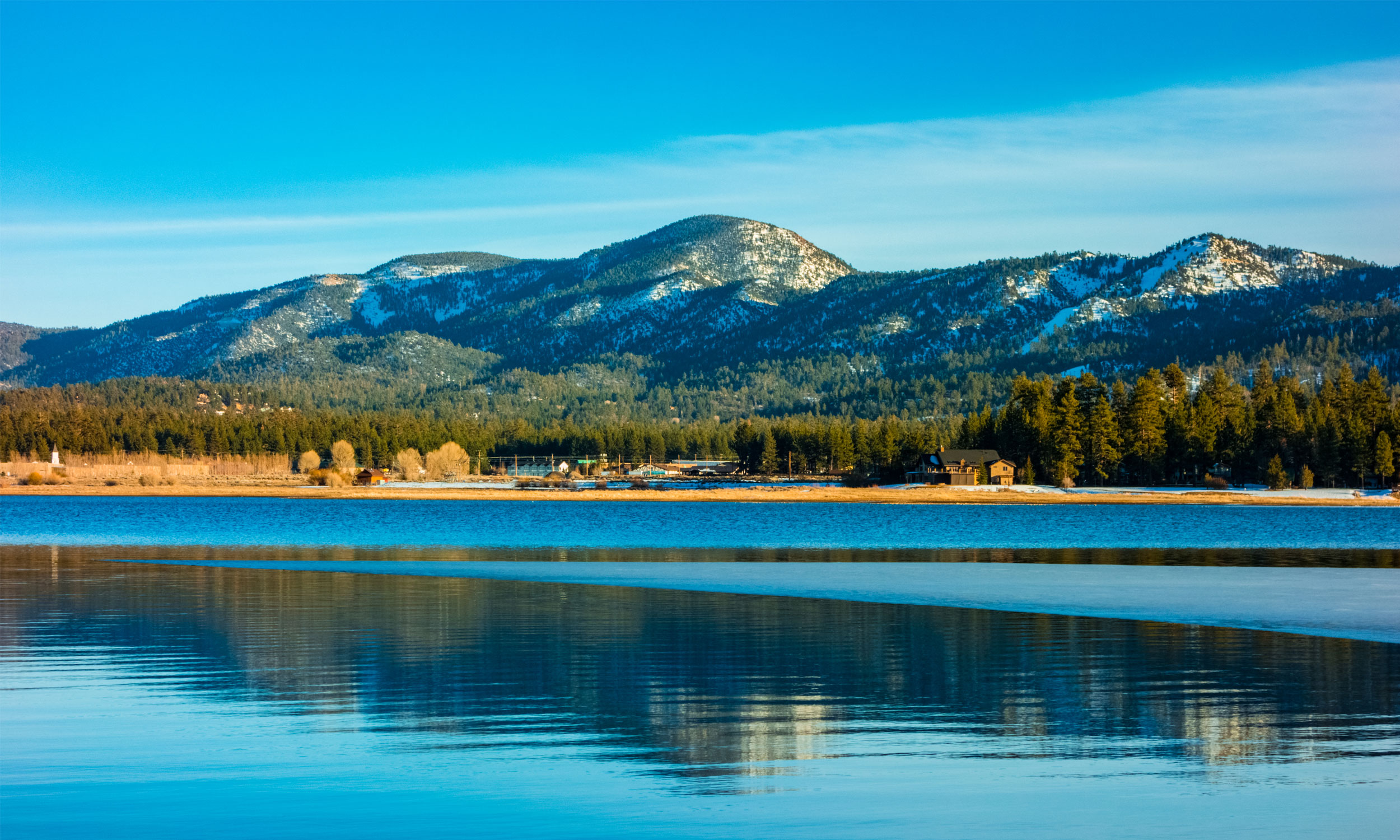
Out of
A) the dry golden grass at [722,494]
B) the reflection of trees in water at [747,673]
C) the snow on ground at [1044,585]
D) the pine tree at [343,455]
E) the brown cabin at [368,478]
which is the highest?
the pine tree at [343,455]

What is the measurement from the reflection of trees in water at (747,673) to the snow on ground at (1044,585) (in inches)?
70.5

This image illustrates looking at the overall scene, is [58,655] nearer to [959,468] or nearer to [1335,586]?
[1335,586]

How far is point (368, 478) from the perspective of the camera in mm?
176750

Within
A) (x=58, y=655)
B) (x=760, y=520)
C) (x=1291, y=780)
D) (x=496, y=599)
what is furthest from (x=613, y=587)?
(x=760, y=520)

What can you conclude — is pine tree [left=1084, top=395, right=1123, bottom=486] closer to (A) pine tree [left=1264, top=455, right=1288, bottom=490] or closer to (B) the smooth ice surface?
(A) pine tree [left=1264, top=455, right=1288, bottom=490]

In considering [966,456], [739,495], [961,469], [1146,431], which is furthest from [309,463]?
[1146,431]

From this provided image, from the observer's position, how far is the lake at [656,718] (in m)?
10.0

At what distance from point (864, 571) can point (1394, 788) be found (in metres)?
24.8

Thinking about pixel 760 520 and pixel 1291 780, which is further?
pixel 760 520

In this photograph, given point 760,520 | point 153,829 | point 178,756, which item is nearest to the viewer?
point 153,829

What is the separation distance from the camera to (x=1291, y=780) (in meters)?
11.0

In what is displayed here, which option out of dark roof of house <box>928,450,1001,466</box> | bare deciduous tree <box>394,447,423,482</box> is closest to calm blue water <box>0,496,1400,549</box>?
dark roof of house <box>928,450,1001,466</box>

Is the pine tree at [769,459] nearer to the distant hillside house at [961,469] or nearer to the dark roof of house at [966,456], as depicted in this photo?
the distant hillside house at [961,469]

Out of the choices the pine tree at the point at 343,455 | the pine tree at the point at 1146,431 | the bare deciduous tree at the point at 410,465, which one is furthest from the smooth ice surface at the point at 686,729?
the pine tree at the point at 343,455
